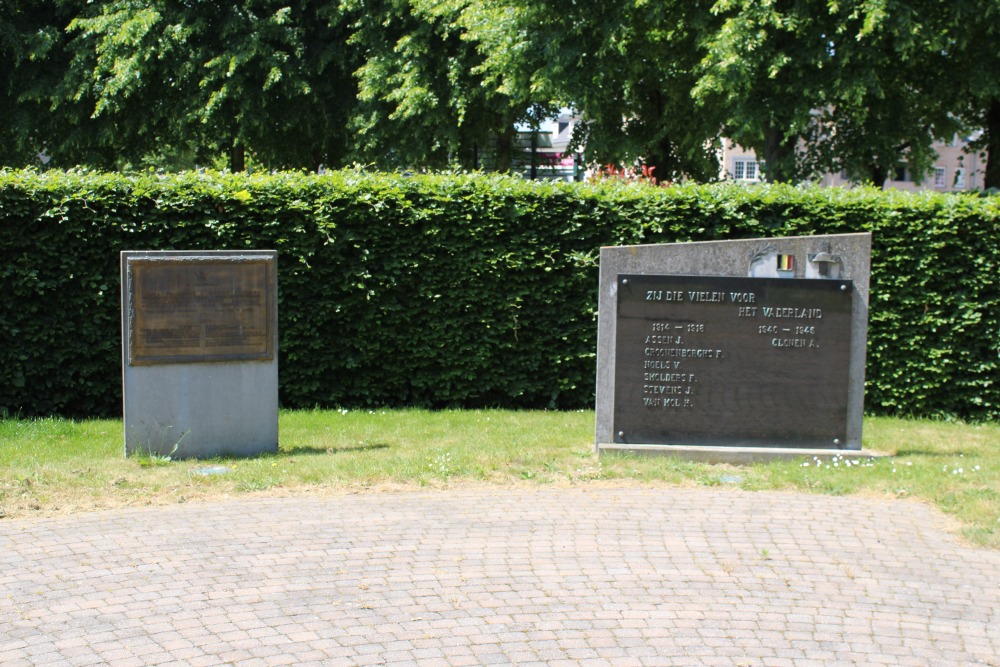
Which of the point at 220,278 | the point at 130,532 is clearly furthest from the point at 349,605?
the point at 220,278

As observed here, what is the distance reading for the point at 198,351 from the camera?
870 cm

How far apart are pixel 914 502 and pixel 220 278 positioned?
567cm

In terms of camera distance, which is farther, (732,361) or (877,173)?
(877,173)

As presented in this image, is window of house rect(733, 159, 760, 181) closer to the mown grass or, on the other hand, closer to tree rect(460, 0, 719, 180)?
tree rect(460, 0, 719, 180)

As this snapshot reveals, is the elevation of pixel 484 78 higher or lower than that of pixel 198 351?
higher

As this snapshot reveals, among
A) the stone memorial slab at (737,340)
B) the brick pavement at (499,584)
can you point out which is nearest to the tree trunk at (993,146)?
the stone memorial slab at (737,340)

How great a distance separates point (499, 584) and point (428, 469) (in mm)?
2558

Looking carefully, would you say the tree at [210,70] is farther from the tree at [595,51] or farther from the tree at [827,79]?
the tree at [827,79]

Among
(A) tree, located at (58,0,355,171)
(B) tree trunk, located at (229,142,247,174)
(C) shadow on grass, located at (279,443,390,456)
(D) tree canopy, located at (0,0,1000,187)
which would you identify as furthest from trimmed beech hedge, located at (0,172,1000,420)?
(B) tree trunk, located at (229,142,247,174)

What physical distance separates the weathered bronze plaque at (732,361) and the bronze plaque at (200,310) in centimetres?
302

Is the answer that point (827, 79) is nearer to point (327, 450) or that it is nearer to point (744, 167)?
point (327, 450)

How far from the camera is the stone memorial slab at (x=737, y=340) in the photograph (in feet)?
29.0

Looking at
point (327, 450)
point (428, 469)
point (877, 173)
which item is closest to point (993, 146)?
point (877, 173)

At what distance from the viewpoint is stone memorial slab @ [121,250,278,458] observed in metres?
8.53
